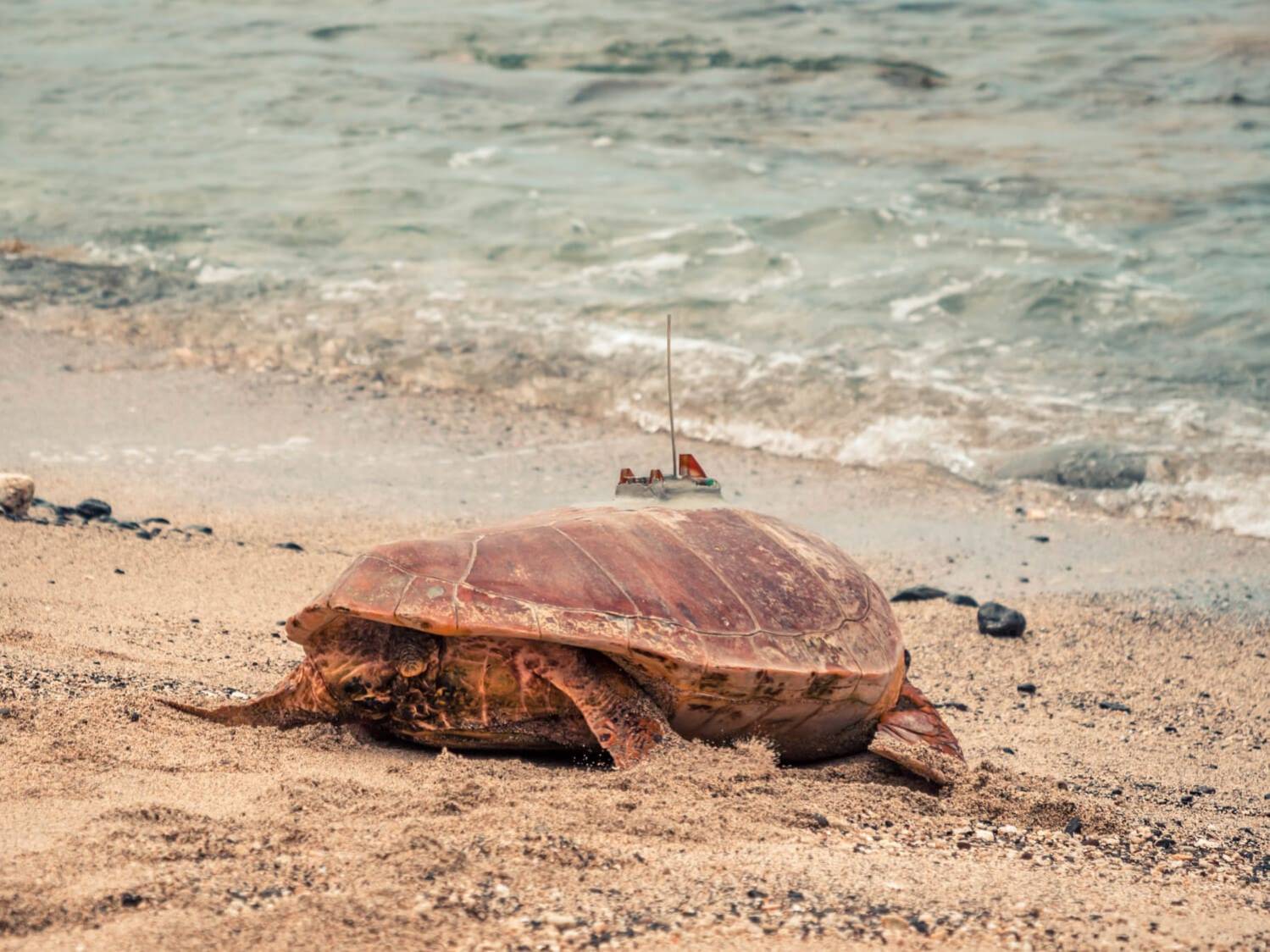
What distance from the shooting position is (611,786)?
2.90 metres

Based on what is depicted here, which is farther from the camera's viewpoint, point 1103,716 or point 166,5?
point 166,5

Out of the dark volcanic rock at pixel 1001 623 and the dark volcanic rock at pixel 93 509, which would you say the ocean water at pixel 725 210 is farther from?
the dark volcanic rock at pixel 93 509

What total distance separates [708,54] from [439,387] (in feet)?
29.8

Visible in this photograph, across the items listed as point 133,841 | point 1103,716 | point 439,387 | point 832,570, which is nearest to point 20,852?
point 133,841

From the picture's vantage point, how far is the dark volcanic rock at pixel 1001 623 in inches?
188

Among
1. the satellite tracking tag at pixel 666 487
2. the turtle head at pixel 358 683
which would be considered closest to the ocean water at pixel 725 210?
the satellite tracking tag at pixel 666 487

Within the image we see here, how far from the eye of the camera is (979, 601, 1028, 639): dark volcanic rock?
15.7 feet

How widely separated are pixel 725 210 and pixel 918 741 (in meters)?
8.01

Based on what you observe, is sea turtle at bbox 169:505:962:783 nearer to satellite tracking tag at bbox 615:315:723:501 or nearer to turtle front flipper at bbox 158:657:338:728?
turtle front flipper at bbox 158:657:338:728

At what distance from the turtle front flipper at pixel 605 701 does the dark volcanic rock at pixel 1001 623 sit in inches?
79.0

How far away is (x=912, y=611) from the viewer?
5012 millimetres

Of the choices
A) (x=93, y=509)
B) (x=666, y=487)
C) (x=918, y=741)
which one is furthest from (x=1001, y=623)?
(x=93, y=509)

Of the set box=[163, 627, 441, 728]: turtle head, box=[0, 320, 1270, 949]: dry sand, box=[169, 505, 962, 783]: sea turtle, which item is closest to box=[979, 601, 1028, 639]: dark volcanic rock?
box=[0, 320, 1270, 949]: dry sand

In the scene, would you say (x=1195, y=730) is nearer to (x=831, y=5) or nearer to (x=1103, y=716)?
(x=1103, y=716)
